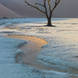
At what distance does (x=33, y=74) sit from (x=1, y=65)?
2.12 feet

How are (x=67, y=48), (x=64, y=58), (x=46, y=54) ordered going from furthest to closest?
(x=67, y=48)
(x=46, y=54)
(x=64, y=58)

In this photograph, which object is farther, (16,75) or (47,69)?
(47,69)

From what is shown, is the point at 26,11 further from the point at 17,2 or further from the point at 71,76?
the point at 71,76

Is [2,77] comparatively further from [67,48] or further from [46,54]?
[67,48]

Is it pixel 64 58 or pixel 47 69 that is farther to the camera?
pixel 64 58

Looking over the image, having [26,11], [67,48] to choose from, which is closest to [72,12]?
[26,11]

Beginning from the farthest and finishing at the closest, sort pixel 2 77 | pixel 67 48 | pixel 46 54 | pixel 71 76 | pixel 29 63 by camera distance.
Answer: pixel 67 48, pixel 46 54, pixel 29 63, pixel 71 76, pixel 2 77

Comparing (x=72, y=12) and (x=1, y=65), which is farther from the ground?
(x=1, y=65)

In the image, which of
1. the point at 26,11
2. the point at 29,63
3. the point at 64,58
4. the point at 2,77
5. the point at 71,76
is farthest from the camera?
the point at 26,11

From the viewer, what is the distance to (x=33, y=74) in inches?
127

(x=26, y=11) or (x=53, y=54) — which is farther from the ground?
(x=53, y=54)

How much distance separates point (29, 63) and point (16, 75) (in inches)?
36.8

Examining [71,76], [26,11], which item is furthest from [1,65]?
[26,11]

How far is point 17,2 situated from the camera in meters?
48.3
